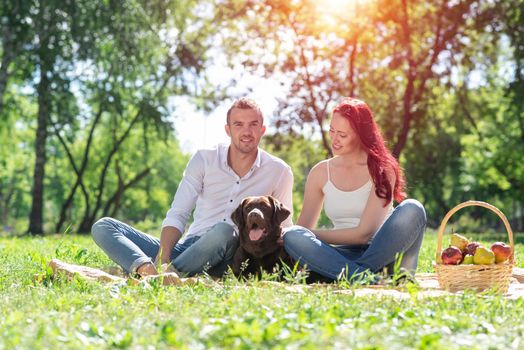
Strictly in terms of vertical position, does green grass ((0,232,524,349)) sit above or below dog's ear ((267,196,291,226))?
below

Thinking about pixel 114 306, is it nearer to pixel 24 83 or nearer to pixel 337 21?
pixel 337 21

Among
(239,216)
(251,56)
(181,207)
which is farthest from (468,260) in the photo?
(251,56)

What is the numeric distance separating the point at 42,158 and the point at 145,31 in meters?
5.43

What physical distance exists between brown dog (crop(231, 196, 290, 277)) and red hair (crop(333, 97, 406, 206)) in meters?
0.90

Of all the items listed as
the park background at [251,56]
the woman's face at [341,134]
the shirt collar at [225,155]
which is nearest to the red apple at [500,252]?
the woman's face at [341,134]

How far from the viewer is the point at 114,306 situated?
15.0 ft

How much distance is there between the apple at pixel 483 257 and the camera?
20.0 ft

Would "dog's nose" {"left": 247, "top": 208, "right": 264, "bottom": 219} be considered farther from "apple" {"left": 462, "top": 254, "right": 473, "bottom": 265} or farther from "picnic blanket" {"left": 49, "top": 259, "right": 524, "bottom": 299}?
"apple" {"left": 462, "top": 254, "right": 473, "bottom": 265}

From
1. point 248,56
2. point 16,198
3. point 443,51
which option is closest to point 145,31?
point 248,56

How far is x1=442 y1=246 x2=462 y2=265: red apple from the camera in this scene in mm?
6203

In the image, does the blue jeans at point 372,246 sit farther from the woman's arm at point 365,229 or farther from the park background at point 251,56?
the park background at point 251,56

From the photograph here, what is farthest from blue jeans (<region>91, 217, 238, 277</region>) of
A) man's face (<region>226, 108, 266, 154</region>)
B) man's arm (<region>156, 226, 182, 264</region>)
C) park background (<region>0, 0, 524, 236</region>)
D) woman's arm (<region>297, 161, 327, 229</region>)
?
park background (<region>0, 0, 524, 236</region>)

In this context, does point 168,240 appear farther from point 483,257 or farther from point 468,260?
point 483,257

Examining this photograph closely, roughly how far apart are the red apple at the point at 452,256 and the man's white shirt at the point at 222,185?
5.57ft
